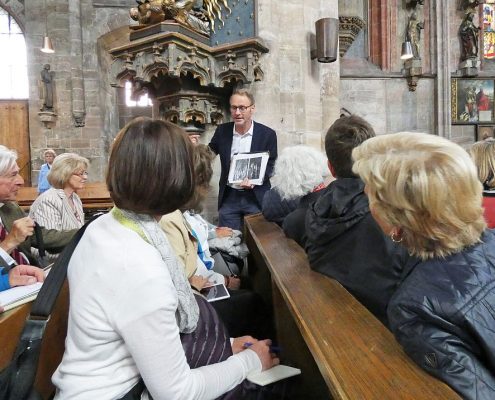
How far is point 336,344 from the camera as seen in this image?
40.8 inches

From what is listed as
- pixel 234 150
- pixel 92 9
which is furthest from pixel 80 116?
pixel 234 150

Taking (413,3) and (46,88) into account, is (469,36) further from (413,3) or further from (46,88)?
(46,88)

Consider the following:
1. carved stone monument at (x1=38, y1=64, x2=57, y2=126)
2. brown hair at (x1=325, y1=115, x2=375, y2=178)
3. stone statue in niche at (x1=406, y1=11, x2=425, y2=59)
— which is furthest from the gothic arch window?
brown hair at (x1=325, y1=115, x2=375, y2=178)

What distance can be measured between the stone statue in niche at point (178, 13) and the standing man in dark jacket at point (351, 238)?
247 centimetres

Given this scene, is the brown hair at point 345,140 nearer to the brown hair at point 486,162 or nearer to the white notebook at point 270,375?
the white notebook at point 270,375

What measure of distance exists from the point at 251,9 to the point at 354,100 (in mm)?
6592

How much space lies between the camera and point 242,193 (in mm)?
3635

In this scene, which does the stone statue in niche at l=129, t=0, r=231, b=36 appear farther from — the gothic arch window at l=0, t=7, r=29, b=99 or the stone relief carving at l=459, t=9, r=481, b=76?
the gothic arch window at l=0, t=7, r=29, b=99

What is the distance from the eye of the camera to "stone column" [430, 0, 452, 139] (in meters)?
10.1

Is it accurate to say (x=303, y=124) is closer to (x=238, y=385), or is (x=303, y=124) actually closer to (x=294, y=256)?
(x=294, y=256)

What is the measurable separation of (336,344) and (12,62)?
13877mm

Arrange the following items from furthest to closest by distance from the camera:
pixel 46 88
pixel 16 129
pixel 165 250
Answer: pixel 16 129
pixel 46 88
pixel 165 250

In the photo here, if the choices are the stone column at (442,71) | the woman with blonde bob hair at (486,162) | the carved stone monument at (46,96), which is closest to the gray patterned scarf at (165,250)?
the woman with blonde bob hair at (486,162)

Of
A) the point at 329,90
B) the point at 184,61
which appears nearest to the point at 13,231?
the point at 184,61
